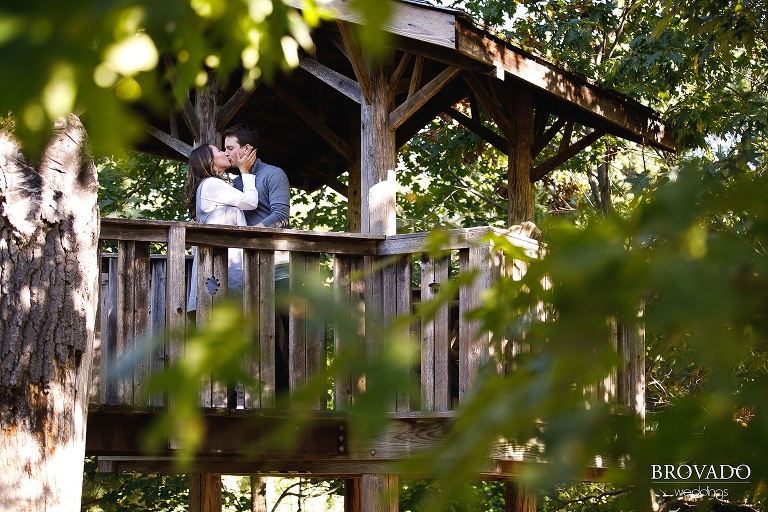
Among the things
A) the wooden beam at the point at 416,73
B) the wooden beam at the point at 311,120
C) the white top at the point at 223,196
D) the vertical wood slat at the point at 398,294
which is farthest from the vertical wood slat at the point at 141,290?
the wooden beam at the point at 311,120

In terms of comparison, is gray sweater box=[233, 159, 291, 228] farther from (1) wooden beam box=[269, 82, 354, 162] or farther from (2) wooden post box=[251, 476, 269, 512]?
(2) wooden post box=[251, 476, 269, 512]

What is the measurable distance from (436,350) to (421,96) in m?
2.01

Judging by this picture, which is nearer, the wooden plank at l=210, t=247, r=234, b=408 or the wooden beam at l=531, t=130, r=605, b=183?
the wooden plank at l=210, t=247, r=234, b=408

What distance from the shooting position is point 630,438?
4.61 feet

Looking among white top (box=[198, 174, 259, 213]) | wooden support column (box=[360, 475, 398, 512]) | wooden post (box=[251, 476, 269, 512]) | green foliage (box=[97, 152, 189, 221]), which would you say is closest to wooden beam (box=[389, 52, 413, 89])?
white top (box=[198, 174, 259, 213])

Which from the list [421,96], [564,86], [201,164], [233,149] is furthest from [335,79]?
[564,86]

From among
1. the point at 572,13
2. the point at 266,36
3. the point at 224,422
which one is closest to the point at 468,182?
the point at 572,13

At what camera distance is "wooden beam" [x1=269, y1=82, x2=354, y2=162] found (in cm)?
1013

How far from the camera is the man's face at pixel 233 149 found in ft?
24.8

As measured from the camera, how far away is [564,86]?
8539 millimetres

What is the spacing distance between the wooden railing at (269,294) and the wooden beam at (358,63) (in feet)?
4.30

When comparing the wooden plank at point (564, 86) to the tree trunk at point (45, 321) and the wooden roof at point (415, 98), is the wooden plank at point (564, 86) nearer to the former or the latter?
the wooden roof at point (415, 98)

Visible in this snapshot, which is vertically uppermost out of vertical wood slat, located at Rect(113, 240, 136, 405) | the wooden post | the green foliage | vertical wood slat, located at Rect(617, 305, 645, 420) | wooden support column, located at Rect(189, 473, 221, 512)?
the green foliage

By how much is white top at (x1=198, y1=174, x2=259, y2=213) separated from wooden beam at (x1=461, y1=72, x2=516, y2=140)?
247cm
